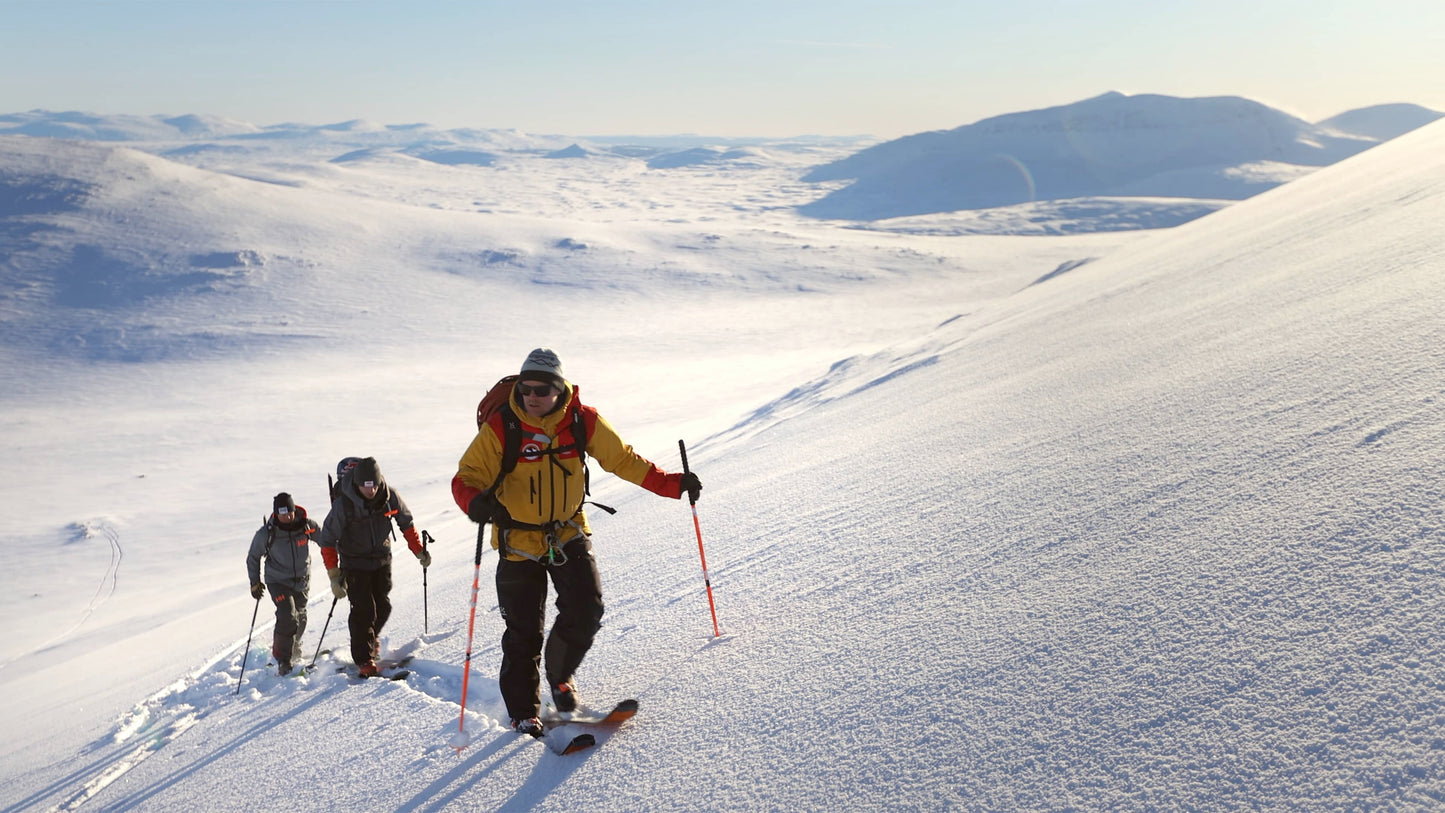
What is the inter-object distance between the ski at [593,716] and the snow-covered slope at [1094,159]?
133184 mm

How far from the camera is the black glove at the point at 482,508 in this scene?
3621 millimetres

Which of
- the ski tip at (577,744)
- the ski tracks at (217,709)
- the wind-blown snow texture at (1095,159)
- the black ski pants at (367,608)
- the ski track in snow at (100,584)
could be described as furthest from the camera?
the wind-blown snow texture at (1095,159)

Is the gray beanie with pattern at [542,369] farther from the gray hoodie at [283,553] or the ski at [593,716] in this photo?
the gray hoodie at [283,553]

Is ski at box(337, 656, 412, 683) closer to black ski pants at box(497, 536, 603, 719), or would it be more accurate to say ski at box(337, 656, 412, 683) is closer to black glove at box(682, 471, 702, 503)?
black ski pants at box(497, 536, 603, 719)

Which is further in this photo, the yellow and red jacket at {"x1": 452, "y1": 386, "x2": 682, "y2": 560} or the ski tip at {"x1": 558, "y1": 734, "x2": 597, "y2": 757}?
the yellow and red jacket at {"x1": 452, "y1": 386, "x2": 682, "y2": 560}

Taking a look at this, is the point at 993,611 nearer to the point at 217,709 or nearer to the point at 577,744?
the point at 577,744

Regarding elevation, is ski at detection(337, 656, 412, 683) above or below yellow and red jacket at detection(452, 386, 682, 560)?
below

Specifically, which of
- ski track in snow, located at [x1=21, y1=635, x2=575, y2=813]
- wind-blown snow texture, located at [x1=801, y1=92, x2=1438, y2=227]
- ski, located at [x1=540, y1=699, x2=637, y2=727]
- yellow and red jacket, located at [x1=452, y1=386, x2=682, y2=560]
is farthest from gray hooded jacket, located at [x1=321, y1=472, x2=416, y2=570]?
wind-blown snow texture, located at [x1=801, y1=92, x2=1438, y2=227]

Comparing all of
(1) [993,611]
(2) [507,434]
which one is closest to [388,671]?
(2) [507,434]

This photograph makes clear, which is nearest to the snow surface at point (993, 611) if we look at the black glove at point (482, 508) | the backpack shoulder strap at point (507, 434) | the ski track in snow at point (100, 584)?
the ski track in snow at point (100, 584)

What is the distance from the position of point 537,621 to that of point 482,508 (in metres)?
0.70

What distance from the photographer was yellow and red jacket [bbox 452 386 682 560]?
3742 millimetres

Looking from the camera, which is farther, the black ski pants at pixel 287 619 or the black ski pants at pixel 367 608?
the black ski pants at pixel 287 619

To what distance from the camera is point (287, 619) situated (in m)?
6.80
